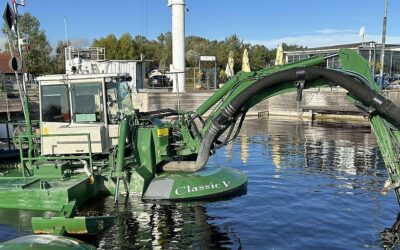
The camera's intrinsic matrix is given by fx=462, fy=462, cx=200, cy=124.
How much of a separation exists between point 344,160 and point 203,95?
795 inches

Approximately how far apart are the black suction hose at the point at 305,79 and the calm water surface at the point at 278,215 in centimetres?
202

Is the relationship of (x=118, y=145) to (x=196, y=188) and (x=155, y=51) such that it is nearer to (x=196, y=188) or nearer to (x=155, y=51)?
(x=196, y=188)

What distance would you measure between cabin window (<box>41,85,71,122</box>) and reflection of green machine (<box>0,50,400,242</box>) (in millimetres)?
27

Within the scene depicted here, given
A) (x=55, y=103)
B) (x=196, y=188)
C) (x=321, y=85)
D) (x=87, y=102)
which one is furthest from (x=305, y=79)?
(x=55, y=103)

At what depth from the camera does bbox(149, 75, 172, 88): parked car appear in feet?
179

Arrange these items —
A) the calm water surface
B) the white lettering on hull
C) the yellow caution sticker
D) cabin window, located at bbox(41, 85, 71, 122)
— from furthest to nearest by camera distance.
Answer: cabin window, located at bbox(41, 85, 71, 122), the yellow caution sticker, the white lettering on hull, the calm water surface

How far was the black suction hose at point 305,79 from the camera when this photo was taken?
30.8 ft

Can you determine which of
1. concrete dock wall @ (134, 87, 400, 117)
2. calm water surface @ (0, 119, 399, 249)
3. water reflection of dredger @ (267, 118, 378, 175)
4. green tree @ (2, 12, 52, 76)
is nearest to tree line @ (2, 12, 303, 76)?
green tree @ (2, 12, 52, 76)

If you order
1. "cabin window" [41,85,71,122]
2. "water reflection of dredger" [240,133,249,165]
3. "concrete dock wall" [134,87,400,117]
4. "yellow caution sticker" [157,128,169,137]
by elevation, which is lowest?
"water reflection of dredger" [240,133,249,165]

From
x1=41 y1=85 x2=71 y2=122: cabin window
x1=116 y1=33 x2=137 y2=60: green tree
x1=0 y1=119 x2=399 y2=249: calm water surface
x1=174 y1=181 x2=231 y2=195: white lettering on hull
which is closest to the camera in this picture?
x1=0 y1=119 x2=399 y2=249: calm water surface

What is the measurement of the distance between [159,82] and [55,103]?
44474 millimetres

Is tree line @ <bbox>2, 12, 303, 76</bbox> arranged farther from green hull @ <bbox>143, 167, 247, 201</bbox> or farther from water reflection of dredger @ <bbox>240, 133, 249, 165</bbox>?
green hull @ <bbox>143, 167, 247, 201</bbox>

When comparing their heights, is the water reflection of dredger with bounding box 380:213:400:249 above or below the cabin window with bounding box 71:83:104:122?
below

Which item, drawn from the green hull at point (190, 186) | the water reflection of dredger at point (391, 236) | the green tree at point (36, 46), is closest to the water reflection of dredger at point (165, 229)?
the green hull at point (190, 186)
